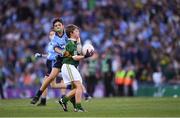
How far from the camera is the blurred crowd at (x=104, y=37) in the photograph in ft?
113

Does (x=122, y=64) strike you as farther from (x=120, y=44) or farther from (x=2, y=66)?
(x=2, y=66)

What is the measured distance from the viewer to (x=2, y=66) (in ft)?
116

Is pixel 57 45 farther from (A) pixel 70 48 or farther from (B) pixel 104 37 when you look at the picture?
(B) pixel 104 37

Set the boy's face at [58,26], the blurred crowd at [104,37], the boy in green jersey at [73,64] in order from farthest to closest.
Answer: the blurred crowd at [104,37] < the boy's face at [58,26] < the boy in green jersey at [73,64]

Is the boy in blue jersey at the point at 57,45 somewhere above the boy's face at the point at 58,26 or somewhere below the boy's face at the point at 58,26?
below

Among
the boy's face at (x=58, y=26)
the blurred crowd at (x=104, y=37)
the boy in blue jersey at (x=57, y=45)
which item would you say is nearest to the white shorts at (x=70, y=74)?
the boy in blue jersey at (x=57, y=45)

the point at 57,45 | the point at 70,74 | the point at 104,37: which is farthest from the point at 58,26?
the point at 104,37

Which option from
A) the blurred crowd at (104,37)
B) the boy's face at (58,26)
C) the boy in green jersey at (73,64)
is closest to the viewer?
the boy in green jersey at (73,64)

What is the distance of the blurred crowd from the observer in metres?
34.5

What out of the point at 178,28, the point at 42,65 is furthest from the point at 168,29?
the point at 42,65

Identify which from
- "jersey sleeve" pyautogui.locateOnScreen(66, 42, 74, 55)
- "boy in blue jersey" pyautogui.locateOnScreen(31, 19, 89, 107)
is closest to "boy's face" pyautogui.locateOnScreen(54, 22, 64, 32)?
"boy in blue jersey" pyautogui.locateOnScreen(31, 19, 89, 107)

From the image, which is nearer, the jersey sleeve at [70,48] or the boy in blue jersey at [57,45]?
the jersey sleeve at [70,48]

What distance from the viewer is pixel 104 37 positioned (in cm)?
3616

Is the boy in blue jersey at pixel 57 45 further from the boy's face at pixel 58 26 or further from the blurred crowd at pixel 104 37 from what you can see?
the blurred crowd at pixel 104 37
